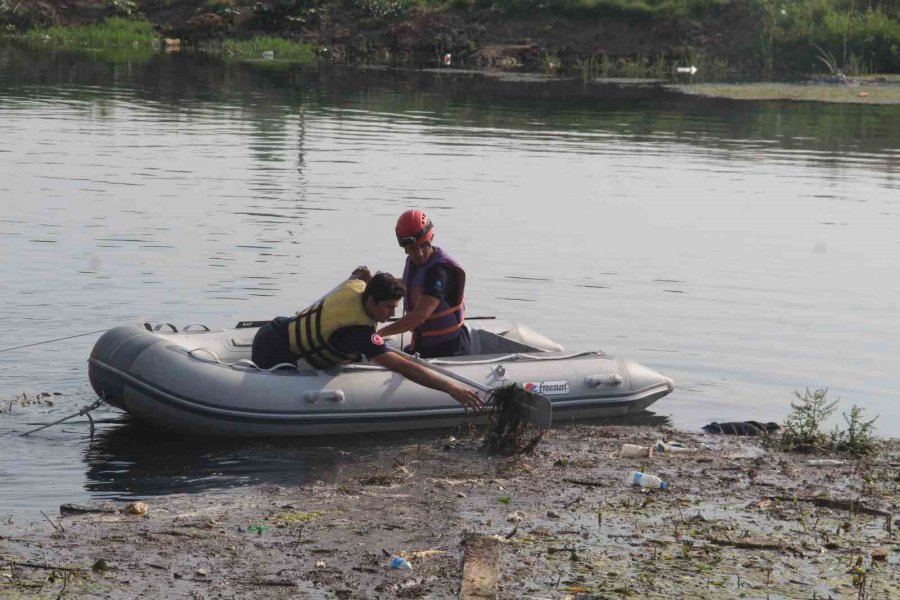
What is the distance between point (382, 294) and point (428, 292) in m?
1.09

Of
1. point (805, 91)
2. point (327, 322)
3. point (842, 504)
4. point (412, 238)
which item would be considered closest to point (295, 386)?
point (327, 322)

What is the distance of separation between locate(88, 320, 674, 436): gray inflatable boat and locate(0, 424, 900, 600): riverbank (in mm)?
647

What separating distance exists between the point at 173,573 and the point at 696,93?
32490 millimetres

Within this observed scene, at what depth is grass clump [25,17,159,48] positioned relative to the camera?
159 ft

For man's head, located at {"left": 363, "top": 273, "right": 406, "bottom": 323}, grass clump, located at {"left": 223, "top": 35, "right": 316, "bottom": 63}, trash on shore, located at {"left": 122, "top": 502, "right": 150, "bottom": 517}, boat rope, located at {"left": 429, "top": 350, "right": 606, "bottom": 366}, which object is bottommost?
trash on shore, located at {"left": 122, "top": 502, "right": 150, "bottom": 517}

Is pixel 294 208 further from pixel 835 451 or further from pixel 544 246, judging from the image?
pixel 835 451

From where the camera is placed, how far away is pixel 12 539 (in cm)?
644

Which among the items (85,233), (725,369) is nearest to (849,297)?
(725,369)

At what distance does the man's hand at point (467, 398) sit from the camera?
8.98 m

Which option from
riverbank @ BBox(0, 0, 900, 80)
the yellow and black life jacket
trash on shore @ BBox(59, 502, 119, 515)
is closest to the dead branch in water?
the yellow and black life jacket

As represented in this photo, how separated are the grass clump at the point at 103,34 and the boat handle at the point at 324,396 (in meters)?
40.9

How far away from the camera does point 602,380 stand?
9.94 meters

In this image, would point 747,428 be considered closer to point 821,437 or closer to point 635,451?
point 821,437

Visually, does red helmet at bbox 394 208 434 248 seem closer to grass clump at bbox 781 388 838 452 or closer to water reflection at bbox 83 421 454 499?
water reflection at bbox 83 421 454 499
